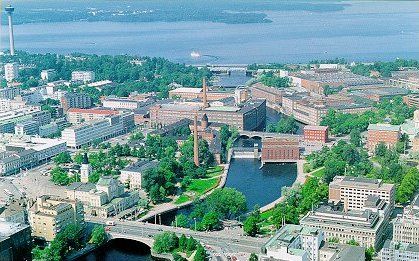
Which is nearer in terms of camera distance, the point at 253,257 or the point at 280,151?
the point at 253,257

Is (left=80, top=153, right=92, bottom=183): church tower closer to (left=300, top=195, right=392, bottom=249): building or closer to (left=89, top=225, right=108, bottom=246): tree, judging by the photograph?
(left=89, top=225, right=108, bottom=246): tree

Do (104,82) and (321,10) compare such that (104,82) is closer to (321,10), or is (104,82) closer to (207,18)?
(207,18)

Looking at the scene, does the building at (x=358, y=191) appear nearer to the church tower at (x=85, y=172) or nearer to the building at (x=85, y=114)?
the church tower at (x=85, y=172)

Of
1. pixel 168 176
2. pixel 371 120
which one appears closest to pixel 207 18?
pixel 371 120

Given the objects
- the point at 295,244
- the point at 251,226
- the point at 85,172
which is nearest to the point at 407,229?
the point at 295,244

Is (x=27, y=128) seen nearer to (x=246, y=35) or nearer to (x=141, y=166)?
(x=141, y=166)

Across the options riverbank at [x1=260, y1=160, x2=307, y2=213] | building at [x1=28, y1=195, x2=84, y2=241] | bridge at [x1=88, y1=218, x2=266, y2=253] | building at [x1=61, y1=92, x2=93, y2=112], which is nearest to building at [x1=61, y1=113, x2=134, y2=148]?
building at [x1=61, y1=92, x2=93, y2=112]
